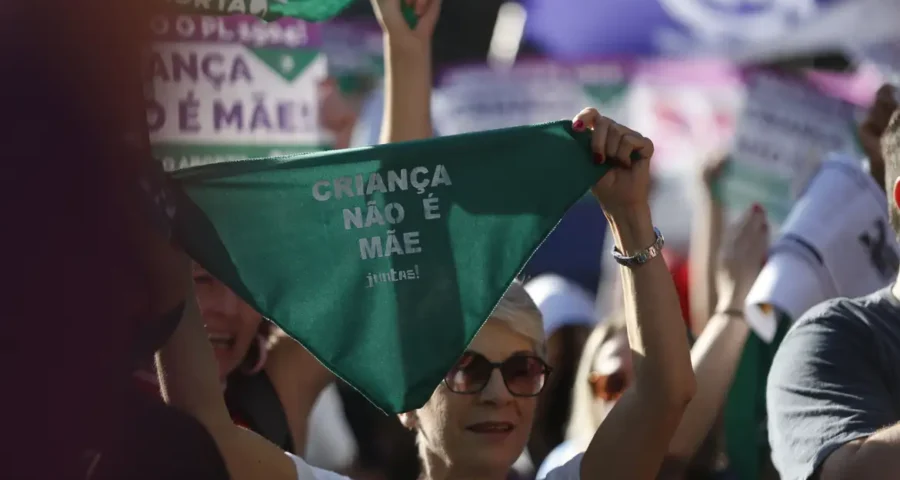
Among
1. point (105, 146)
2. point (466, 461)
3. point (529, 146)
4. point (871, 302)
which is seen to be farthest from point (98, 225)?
point (871, 302)

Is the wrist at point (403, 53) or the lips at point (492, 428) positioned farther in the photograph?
the wrist at point (403, 53)

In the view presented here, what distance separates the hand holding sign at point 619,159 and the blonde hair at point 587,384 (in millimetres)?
1162

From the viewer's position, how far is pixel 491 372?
2.96m

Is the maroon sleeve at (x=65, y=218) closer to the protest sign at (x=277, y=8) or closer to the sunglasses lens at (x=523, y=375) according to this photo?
the sunglasses lens at (x=523, y=375)

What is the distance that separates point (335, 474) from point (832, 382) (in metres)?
1.00

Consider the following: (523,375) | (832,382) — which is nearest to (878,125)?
(832,382)

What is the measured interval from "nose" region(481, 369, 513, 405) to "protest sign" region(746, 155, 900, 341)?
0.97 metres

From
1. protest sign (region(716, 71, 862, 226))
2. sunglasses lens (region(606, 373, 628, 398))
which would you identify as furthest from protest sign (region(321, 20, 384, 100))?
sunglasses lens (region(606, 373, 628, 398))

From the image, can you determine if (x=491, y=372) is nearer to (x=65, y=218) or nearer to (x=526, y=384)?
(x=526, y=384)

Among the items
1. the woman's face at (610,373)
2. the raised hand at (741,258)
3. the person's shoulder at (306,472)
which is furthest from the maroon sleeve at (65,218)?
the raised hand at (741,258)

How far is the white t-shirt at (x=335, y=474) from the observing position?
2.66 meters

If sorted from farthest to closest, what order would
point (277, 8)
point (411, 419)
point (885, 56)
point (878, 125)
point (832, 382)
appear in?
point (885, 56)
point (878, 125)
point (277, 8)
point (411, 419)
point (832, 382)

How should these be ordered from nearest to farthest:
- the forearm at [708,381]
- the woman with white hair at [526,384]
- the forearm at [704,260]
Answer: the woman with white hair at [526,384]
the forearm at [708,381]
the forearm at [704,260]

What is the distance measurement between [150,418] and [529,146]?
49.3 inches
